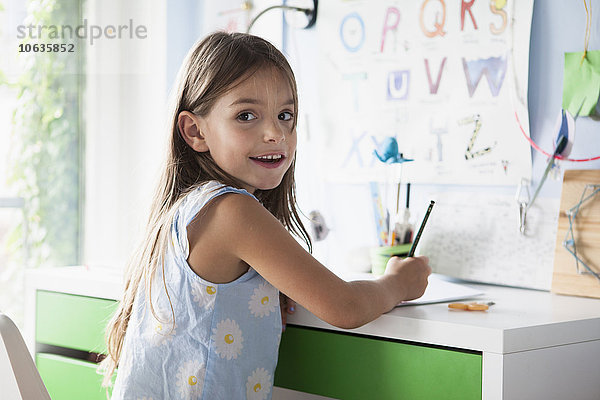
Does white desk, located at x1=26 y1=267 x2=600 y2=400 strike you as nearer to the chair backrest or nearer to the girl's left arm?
the girl's left arm

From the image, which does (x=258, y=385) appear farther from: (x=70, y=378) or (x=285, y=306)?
(x=70, y=378)

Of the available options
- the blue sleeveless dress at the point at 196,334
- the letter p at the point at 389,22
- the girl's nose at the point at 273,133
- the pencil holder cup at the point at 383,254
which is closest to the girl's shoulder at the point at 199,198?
the blue sleeveless dress at the point at 196,334

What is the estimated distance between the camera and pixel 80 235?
7.59ft

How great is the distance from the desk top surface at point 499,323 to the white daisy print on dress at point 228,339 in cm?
15

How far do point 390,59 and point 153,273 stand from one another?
0.84 meters

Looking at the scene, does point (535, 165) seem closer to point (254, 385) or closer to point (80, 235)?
point (254, 385)

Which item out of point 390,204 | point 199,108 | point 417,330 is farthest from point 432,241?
point 199,108

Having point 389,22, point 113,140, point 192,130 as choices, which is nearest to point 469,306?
point 192,130

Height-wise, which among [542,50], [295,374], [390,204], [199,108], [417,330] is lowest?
[295,374]

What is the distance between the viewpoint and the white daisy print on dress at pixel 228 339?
41.8 inches

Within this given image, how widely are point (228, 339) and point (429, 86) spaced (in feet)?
2.63

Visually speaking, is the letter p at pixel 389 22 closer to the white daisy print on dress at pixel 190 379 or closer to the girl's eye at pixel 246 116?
the girl's eye at pixel 246 116

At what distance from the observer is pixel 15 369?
0.94m

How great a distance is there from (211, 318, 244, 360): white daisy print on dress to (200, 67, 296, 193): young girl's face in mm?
230
